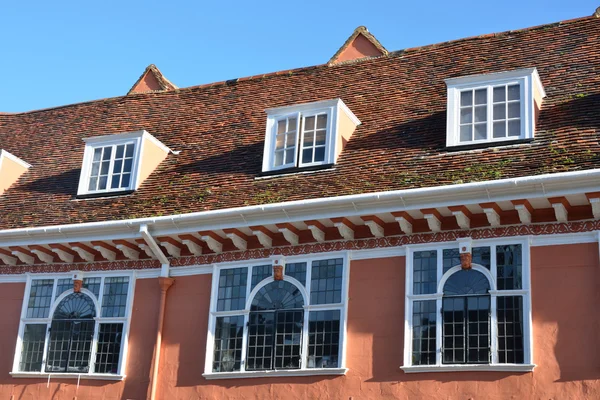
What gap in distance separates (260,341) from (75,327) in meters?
3.86

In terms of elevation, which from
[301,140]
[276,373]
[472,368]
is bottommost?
[276,373]

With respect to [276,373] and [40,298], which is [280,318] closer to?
[276,373]

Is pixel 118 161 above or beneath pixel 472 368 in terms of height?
above

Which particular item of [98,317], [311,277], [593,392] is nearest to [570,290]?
[593,392]

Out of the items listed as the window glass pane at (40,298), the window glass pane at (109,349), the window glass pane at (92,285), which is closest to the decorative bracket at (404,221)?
the window glass pane at (109,349)

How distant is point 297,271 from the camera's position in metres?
15.4

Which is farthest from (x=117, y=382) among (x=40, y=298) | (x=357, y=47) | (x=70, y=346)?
(x=357, y=47)

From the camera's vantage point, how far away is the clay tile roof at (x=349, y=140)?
14859mm

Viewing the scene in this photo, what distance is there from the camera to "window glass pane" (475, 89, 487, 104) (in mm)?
15633

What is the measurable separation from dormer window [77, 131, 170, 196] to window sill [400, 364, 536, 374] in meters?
6.99

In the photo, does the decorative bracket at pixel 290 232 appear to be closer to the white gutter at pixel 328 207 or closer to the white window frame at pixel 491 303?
the white gutter at pixel 328 207

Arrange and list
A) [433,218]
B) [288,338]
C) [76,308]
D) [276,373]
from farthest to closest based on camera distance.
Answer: [76,308], [288,338], [276,373], [433,218]

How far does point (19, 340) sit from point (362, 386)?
22.8ft

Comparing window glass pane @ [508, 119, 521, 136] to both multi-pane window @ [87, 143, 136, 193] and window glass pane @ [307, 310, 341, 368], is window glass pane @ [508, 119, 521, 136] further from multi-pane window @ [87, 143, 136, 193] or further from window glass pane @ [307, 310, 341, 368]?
multi-pane window @ [87, 143, 136, 193]
